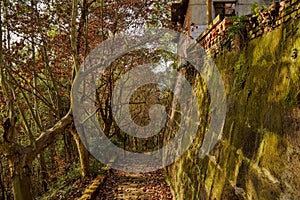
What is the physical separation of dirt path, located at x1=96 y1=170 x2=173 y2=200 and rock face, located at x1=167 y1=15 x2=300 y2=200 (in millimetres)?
4290

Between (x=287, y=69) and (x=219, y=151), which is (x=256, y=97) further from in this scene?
(x=219, y=151)

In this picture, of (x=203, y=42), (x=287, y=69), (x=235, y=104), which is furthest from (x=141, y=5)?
(x=287, y=69)

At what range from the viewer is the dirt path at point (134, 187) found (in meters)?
7.70

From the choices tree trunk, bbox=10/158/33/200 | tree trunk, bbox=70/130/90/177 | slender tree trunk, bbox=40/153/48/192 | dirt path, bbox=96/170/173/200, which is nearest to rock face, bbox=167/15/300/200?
tree trunk, bbox=10/158/33/200

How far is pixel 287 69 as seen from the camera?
2.16 metres

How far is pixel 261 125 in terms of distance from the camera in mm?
2449

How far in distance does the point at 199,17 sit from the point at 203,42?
20.6 ft

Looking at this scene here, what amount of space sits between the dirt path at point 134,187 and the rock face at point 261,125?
4.29 meters

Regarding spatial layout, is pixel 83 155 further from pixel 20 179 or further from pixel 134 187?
pixel 20 179

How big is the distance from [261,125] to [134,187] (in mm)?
7209

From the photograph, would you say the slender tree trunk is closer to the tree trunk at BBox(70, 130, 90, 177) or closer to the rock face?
the tree trunk at BBox(70, 130, 90, 177)

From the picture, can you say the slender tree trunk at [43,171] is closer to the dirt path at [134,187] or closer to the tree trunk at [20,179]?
the dirt path at [134,187]

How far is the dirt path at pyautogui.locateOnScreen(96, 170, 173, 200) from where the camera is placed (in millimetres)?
7697

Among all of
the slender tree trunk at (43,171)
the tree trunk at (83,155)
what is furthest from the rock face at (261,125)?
the slender tree trunk at (43,171)
